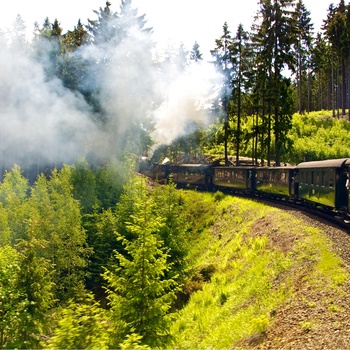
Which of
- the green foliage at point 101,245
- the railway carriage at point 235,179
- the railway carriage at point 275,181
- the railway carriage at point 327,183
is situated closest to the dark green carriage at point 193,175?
the railway carriage at point 235,179

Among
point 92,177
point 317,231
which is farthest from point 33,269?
point 92,177

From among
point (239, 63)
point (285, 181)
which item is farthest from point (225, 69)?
point (285, 181)

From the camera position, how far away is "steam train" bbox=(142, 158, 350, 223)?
15.9 metres

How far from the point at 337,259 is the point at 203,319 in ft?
13.6

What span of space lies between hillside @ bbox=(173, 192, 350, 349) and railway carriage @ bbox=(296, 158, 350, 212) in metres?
1.21

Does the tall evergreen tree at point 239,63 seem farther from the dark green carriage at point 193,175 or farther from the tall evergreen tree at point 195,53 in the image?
the tall evergreen tree at point 195,53

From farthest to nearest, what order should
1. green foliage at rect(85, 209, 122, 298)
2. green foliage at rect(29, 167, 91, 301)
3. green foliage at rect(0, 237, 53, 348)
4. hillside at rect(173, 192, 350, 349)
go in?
green foliage at rect(85, 209, 122, 298), green foliage at rect(29, 167, 91, 301), green foliage at rect(0, 237, 53, 348), hillside at rect(173, 192, 350, 349)

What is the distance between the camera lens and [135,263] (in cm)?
992

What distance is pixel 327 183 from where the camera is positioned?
17.1 metres

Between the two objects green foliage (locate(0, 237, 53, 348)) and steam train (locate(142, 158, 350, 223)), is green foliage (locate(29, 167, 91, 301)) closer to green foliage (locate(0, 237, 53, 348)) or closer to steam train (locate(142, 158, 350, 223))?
green foliage (locate(0, 237, 53, 348))

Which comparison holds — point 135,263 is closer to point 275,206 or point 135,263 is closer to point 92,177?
point 275,206

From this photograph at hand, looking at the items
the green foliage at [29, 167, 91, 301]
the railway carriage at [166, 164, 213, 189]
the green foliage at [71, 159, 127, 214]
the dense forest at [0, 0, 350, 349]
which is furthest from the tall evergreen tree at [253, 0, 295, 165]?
the green foliage at [29, 167, 91, 301]

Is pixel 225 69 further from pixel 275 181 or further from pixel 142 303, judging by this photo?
pixel 142 303

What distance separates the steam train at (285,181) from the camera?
627 inches
